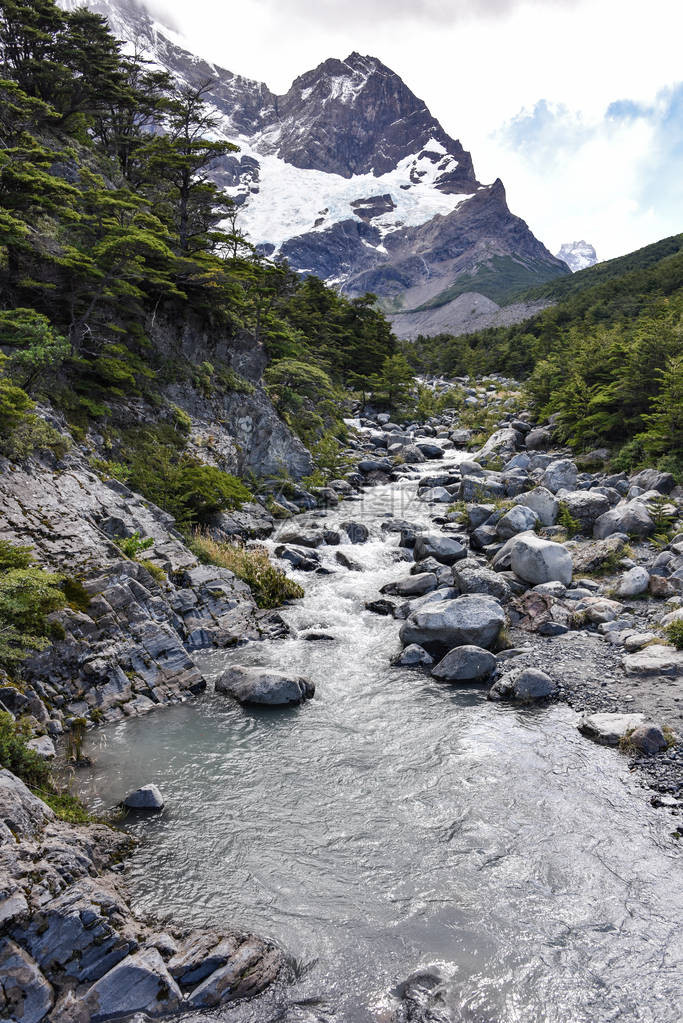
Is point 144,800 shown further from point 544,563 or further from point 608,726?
point 544,563

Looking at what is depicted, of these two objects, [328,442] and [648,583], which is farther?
[328,442]

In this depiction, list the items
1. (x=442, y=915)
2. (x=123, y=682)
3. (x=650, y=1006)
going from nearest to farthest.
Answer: (x=650, y=1006) < (x=442, y=915) < (x=123, y=682)

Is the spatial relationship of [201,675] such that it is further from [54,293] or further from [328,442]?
[328,442]

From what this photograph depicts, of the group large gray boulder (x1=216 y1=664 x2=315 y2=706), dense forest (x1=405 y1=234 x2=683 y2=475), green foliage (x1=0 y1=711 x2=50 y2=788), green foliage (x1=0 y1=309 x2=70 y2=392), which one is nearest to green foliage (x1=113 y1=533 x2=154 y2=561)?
large gray boulder (x1=216 y1=664 x2=315 y2=706)

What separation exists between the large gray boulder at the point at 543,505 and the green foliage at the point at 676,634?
27.6 feet

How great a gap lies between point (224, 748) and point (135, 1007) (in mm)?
4273

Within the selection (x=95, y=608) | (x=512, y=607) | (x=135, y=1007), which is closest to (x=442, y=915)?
(x=135, y=1007)

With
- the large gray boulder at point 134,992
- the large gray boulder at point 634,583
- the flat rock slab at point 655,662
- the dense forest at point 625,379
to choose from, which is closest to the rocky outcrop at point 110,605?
the large gray boulder at point 134,992

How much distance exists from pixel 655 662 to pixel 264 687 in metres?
7.76

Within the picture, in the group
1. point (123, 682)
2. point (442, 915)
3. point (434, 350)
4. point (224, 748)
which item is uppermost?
point (434, 350)

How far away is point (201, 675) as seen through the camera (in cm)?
1065

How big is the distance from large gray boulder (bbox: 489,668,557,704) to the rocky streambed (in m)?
0.04

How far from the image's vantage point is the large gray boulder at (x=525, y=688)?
1023 centimetres

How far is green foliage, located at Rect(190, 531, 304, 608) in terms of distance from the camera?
48.9ft
